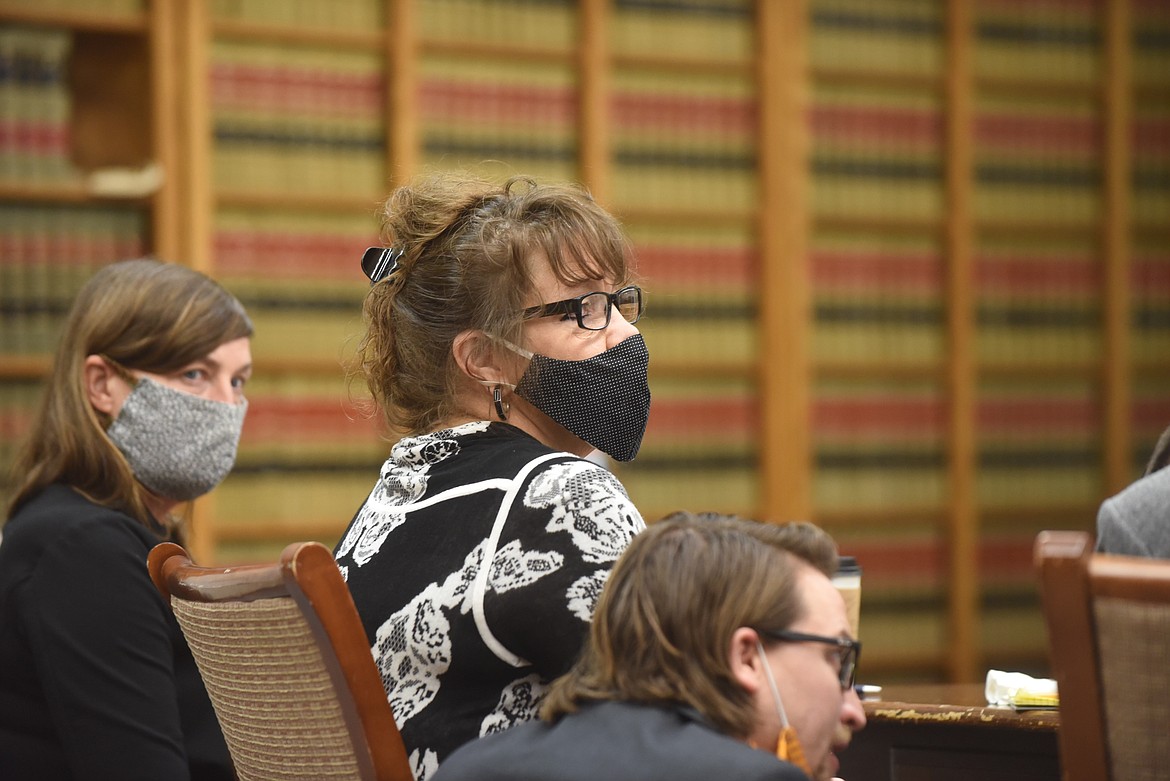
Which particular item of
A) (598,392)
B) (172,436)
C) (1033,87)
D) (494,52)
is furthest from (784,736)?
(1033,87)

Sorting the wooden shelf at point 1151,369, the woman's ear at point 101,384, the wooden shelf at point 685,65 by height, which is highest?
the wooden shelf at point 685,65

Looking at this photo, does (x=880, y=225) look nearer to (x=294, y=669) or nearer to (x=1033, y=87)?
(x=1033, y=87)

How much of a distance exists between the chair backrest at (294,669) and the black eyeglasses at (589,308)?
1.66ft

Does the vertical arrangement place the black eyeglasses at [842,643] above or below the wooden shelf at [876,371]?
above

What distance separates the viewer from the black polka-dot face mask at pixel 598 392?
1.68 meters

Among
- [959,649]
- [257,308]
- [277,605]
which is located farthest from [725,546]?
[959,649]

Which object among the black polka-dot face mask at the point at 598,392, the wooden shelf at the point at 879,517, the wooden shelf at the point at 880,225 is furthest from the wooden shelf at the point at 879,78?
the black polka-dot face mask at the point at 598,392

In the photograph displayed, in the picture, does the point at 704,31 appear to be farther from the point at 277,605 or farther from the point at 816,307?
the point at 277,605

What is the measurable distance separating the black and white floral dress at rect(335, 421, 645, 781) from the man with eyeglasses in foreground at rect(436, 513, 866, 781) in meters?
0.16

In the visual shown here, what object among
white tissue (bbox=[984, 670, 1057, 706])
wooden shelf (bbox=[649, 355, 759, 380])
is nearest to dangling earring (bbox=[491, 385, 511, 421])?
white tissue (bbox=[984, 670, 1057, 706])

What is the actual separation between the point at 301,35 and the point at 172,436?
2.26m

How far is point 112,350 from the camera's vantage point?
224 centimetres

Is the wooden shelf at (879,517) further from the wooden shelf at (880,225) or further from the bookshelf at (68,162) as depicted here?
the bookshelf at (68,162)

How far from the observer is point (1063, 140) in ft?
17.0
